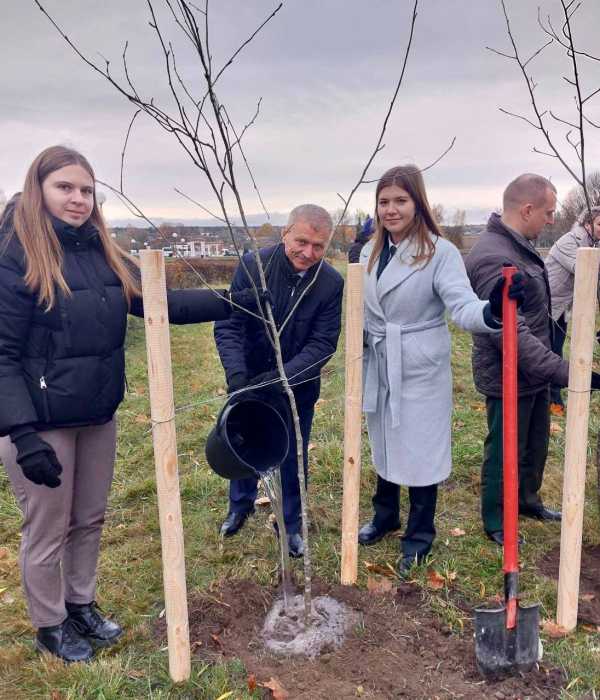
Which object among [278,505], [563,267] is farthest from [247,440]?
[563,267]

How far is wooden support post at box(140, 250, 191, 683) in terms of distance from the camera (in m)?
2.24

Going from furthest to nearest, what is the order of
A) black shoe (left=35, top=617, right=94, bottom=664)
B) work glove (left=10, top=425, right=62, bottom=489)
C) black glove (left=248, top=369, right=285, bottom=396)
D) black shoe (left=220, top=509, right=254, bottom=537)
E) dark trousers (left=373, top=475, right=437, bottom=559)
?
black shoe (left=220, top=509, right=254, bottom=537) < dark trousers (left=373, top=475, right=437, bottom=559) < black glove (left=248, top=369, right=285, bottom=396) < black shoe (left=35, top=617, right=94, bottom=664) < work glove (left=10, top=425, right=62, bottom=489)

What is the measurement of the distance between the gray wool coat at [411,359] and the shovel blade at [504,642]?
0.82 m

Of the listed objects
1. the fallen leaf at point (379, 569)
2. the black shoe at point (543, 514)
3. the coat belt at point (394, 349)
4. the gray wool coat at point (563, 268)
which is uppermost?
the gray wool coat at point (563, 268)

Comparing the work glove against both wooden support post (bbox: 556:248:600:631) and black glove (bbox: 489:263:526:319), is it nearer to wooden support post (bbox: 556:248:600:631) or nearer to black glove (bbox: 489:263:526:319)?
black glove (bbox: 489:263:526:319)

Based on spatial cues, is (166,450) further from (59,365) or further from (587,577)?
(587,577)

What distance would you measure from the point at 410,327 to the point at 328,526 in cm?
149

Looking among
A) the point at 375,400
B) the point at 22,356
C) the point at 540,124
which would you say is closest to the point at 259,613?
the point at 375,400

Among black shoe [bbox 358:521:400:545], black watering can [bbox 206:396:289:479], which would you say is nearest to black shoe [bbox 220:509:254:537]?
black shoe [bbox 358:521:400:545]

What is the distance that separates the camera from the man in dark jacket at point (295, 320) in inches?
119

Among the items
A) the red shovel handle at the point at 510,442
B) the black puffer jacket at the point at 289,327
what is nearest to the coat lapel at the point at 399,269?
the black puffer jacket at the point at 289,327

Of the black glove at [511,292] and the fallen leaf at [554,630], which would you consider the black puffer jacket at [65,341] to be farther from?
the fallen leaf at [554,630]

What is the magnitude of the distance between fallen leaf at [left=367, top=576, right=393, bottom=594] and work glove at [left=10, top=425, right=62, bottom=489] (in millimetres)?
1709

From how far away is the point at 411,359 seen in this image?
3055 millimetres
